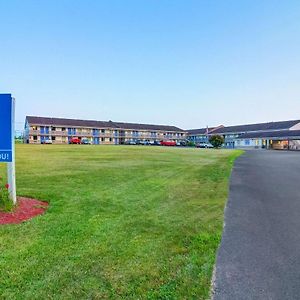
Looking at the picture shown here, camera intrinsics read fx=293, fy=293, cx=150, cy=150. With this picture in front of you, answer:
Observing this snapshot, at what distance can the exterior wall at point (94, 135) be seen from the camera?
8154 cm

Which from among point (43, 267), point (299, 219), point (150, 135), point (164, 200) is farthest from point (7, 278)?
point (150, 135)

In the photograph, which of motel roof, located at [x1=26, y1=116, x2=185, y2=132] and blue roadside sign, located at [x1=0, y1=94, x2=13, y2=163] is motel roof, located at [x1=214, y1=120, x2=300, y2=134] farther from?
blue roadside sign, located at [x1=0, y1=94, x2=13, y2=163]

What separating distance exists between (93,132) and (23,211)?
86.6 m

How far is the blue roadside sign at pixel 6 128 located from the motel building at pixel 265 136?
6672 cm

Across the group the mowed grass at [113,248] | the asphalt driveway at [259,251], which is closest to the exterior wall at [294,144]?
the asphalt driveway at [259,251]

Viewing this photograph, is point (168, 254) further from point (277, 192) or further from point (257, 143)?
point (257, 143)

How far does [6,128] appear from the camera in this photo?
6.77 metres

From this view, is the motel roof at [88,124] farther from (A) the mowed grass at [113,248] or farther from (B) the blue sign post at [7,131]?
(A) the mowed grass at [113,248]

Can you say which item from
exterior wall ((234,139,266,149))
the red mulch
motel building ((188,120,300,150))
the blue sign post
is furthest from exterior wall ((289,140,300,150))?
the blue sign post

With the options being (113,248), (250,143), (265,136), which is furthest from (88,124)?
(113,248)

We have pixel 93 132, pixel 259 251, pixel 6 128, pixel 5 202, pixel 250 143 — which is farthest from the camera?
pixel 93 132

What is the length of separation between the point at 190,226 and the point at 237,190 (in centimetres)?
476

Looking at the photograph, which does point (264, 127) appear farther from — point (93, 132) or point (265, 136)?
point (93, 132)

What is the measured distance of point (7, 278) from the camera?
12.0 feet
